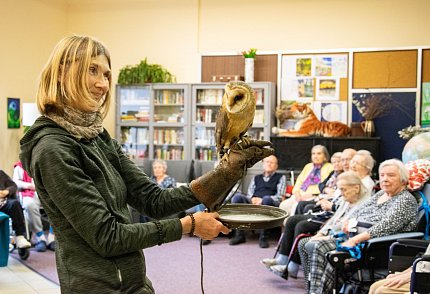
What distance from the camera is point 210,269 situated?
5242 mm

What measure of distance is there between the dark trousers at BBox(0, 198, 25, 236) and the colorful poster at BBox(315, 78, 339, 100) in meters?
4.29

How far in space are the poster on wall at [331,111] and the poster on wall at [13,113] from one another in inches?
167

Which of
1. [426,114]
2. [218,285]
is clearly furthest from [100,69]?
[426,114]

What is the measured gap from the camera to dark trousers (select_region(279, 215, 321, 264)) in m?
4.93

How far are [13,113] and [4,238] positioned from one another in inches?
115

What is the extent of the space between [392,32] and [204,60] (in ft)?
9.01

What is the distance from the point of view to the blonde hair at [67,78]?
59.2 inches

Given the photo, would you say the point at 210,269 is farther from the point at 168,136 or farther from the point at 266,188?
the point at 168,136

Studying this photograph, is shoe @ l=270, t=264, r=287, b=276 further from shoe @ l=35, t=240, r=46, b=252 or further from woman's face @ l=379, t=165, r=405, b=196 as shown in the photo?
shoe @ l=35, t=240, r=46, b=252

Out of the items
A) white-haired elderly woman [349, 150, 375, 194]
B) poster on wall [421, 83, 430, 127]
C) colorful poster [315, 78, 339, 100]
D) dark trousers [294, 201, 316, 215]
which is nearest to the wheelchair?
white-haired elderly woman [349, 150, 375, 194]

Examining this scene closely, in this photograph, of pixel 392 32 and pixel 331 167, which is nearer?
pixel 331 167

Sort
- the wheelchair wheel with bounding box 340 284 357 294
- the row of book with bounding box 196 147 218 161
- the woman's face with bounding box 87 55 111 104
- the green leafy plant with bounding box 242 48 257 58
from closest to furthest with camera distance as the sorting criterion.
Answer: the woman's face with bounding box 87 55 111 104, the wheelchair wheel with bounding box 340 284 357 294, the green leafy plant with bounding box 242 48 257 58, the row of book with bounding box 196 147 218 161

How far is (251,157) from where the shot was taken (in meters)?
1.60

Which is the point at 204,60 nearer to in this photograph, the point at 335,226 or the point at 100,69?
the point at 335,226
